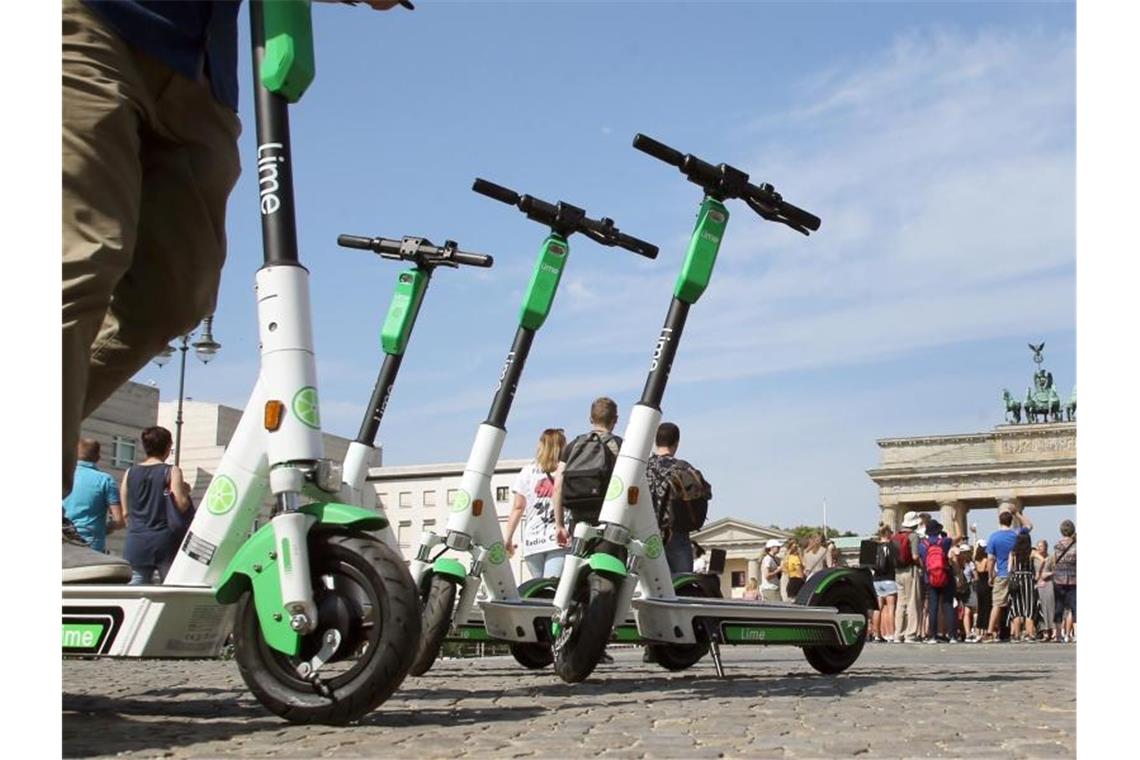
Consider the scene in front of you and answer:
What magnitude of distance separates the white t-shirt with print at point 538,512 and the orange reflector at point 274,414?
631cm

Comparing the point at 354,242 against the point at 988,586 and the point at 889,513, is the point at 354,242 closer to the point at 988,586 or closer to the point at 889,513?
the point at 988,586

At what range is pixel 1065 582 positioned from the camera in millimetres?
18125

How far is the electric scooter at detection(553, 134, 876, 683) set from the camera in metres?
6.83

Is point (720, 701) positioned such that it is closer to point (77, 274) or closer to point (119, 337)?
point (119, 337)

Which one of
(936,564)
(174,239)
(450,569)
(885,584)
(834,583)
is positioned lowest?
(936,564)

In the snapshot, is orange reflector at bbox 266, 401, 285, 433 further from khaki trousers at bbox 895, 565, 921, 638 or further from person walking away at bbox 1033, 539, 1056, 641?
khaki trousers at bbox 895, 565, 921, 638

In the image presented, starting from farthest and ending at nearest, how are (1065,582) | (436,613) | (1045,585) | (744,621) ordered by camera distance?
(1045,585), (1065,582), (744,621), (436,613)

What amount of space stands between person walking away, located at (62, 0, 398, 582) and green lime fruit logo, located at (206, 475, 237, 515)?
36cm

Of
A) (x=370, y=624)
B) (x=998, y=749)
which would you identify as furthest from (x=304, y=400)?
(x=998, y=749)

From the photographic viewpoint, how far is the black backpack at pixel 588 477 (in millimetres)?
8586

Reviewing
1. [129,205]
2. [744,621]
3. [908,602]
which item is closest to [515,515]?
[744,621]

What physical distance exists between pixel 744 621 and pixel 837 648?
3.30 ft

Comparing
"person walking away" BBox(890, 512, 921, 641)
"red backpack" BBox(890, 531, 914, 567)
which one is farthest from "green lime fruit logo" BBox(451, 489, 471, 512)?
"person walking away" BBox(890, 512, 921, 641)

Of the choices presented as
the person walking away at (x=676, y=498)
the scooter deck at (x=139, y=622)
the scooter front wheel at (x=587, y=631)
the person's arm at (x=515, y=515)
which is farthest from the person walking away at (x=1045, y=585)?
the scooter deck at (x=139, y=622)
